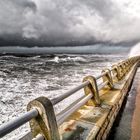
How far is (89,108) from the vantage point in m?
5.01

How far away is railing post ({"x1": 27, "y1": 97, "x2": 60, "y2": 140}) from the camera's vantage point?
8.98 feet

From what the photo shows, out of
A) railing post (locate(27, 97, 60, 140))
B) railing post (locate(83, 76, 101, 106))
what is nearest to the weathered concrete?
railing post (locate(83, 76, 101, 106))

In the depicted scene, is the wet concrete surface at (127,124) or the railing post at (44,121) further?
the wet concrete surface at (127,124)

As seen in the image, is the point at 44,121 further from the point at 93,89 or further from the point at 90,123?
the point at 93,89

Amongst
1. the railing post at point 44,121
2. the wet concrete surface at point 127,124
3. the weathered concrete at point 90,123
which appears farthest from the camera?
the wet concrete surface at point 127,124

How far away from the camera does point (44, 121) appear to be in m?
2.77

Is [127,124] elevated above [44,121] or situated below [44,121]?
below

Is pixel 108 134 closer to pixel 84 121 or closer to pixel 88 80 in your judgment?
pixel 84 121

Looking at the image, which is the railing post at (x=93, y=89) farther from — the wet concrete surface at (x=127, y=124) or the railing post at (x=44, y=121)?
the railing post at (x=44, y=121)

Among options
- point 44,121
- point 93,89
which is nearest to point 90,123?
point 93,89

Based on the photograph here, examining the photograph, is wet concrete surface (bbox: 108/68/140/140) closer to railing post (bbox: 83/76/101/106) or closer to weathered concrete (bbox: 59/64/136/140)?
weathered concrete (bbox: 59/64/136/140)

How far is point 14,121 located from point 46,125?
0.65 m

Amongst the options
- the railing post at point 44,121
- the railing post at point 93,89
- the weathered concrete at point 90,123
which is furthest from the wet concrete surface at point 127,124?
the railing post at point 44,121

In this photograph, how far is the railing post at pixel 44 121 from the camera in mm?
2736
